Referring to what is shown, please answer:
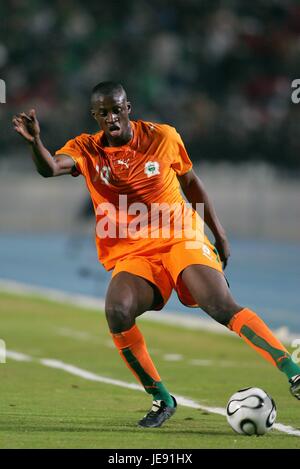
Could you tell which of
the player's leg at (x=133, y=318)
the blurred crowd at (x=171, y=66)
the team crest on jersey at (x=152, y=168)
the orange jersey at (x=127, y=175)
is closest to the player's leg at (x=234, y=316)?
the player's leg at (x=133, y=318)

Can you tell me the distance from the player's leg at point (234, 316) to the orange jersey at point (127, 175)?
0.43 meters

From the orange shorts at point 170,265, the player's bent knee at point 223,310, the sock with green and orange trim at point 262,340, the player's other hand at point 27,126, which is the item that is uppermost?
the player's other hand at point 27,126

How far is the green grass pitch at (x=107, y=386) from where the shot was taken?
5.87 metres

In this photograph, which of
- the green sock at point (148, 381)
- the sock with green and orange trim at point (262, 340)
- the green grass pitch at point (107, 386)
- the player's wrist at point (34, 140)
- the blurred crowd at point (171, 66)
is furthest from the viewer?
the blurred crowd at point (171, 66)

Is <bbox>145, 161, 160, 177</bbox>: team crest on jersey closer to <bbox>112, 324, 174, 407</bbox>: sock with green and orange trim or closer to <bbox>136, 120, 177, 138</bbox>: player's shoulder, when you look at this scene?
<bbox>136, 120, 177, 138</bbox>: player's shoulder

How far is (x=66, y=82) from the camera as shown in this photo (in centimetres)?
2944

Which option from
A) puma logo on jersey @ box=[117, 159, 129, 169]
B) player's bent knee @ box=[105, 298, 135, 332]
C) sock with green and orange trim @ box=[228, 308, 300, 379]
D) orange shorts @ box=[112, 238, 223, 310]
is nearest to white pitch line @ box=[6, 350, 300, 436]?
sock with green and orange trim @ box=[228, 308, 300, 379]

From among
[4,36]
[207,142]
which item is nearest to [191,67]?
[207,142]

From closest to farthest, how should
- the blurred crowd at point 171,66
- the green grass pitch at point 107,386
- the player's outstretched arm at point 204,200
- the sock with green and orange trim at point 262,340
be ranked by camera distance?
the green grass pitch at point 107,386 → the sock with green and orange trim at point 262,340 → the player's outstretched arm at point 204,200 → the blurred crowd at point 171,66

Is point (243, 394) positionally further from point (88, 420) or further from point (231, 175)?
point (231, 175)

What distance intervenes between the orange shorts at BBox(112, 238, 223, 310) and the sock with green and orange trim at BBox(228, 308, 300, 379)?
16.5 inches

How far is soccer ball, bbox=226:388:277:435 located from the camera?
19.6ft

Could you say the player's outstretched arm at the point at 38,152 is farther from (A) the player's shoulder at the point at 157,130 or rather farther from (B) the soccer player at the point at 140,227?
(A) the player's shoulder at the point at 157,130
